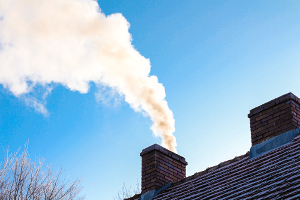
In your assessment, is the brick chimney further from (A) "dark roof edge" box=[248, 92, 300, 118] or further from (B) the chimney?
(B) the chimney

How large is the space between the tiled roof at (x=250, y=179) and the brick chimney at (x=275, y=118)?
0.48 metres

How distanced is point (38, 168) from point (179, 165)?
28.0 feet

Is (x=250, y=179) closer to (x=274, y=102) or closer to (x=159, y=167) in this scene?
(x=274, y=102)

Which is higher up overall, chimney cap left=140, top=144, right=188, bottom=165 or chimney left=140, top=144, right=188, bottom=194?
chimney cap left=140, top=144, right=188, bottom=165

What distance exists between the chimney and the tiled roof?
650mm

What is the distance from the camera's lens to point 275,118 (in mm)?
7289

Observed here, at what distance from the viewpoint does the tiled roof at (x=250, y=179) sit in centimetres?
491

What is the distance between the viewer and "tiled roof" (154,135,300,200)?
4906 millimetres

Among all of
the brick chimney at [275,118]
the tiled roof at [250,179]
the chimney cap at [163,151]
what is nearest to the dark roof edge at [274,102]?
the brick chimney at [275,118]

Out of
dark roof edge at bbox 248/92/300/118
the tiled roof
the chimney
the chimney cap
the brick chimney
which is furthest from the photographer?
the chimney cap

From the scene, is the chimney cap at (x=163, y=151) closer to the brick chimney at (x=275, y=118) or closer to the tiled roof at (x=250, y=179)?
the tiled roof at (x=250, y=179)

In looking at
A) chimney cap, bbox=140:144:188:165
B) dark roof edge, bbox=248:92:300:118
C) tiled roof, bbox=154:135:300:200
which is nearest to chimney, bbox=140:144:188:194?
chimney cap, bbox=140:144:188:165

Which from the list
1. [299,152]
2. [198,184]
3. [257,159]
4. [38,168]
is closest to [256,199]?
[299,152]

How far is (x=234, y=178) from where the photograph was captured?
6445 millimetres
